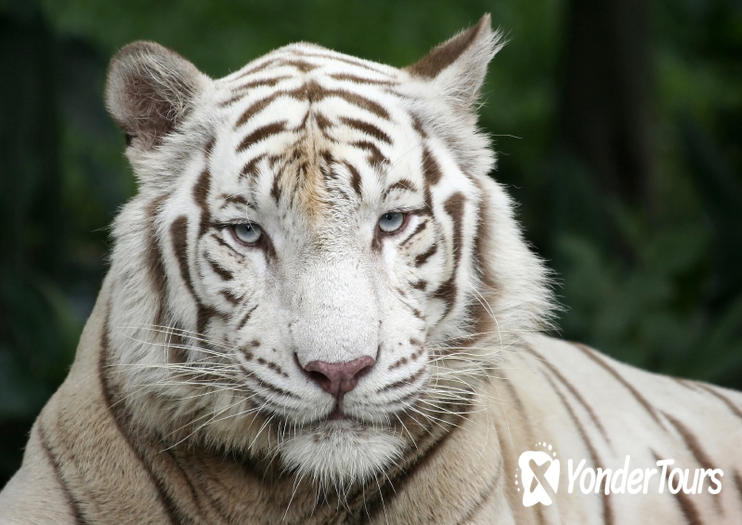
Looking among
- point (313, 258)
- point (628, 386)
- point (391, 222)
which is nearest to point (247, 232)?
point (313, 258)

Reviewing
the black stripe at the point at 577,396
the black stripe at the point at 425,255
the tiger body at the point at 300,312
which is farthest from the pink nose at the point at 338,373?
the black stripe at the point at 577,396

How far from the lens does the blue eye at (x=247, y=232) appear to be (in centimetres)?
172

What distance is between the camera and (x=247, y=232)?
1.73m

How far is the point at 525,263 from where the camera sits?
1.97 meters

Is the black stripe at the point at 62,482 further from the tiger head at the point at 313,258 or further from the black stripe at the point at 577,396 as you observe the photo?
the black stripe at the point at 577,396

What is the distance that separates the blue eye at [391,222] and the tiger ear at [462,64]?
12.6 inches

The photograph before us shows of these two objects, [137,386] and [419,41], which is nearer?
[137,386]

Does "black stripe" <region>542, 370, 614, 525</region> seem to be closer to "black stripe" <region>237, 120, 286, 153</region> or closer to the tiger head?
the tiger head

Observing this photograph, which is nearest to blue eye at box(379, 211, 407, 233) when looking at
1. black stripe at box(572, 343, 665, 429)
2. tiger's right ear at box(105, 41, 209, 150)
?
tiger's right ear at box(105, 41, 209, 150)

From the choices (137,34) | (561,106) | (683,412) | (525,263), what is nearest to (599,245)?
(561,106)

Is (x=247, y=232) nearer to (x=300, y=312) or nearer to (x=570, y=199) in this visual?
(x=300, y=312)

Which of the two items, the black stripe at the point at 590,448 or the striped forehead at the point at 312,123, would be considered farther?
the black stripe at the point at 590,448

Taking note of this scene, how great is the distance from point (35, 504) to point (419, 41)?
6091 millimetres

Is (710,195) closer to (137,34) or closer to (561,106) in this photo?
(561,106)
